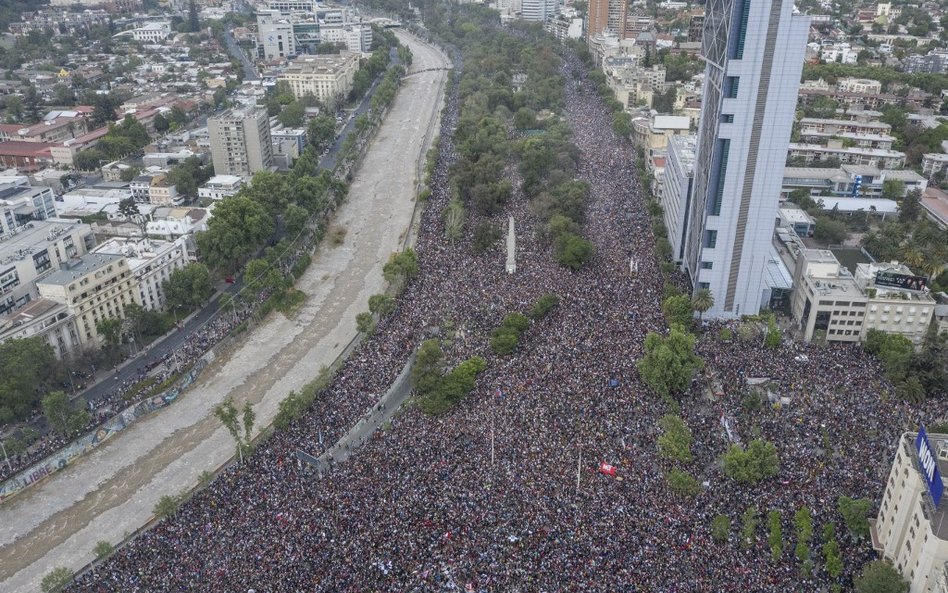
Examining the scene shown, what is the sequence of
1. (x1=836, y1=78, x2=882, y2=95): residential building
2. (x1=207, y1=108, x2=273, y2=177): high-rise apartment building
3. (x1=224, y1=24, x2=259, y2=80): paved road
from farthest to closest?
(x1=224, y1=24, x2=259, y2=80): paved road → (x1=836, y1=78, x2=882, y2=95): residential building → (x1=207, y1=108, x2=273, y2=177): high-rise apartment building

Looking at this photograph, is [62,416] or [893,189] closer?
[62,416]

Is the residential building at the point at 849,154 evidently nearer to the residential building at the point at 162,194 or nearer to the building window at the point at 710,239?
the building window at the point at 710,239

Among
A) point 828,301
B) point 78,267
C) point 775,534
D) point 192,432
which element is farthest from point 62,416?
point 828,301

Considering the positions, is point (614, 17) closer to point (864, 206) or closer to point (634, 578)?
point (864, 206)

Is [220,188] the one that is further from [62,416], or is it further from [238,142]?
[62,416]

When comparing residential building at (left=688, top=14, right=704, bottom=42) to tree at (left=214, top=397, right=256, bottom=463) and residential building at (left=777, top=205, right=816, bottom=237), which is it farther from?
tree at (left=214, top=397, right=256, bottom=463)

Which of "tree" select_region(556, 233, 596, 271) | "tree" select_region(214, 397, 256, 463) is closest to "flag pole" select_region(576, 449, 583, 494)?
"tree" select_region(214, 397, 256, 463)

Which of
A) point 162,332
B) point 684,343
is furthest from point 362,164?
point 684,343

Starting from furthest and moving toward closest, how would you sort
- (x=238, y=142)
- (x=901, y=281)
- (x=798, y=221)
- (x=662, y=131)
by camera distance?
(x=662, y=131)
(x=238, y=142)
(x=798, y=221)
(x=901, y=281)
